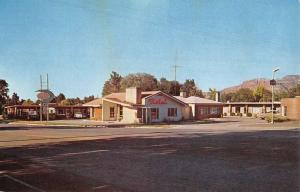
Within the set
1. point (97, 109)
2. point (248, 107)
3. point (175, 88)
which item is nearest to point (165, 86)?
point (175, 88)

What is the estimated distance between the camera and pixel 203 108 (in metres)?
66.9

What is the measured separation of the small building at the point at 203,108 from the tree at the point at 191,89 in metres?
44.8

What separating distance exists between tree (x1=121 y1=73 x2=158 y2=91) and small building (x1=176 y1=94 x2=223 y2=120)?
3607 centimetres

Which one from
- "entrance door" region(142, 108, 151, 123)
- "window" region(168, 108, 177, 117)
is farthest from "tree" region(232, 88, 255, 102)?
"entrance door" region(142, 108, 151, 123)

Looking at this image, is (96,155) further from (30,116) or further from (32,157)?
(30,116)

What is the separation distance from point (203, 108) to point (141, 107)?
1608cm

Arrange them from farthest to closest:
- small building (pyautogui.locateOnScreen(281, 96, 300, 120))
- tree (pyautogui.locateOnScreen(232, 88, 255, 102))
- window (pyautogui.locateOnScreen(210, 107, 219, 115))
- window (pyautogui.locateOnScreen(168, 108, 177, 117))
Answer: tree (pyautogui.locateOnScreen(232, 88, 255, 102)) < window (pyautogui.locateOnScreen(210, 107, 219, 115)) < small building (pyautogui.locateOnScreen(281, 96, 300, 120)) < window (pyautogui.locateOnScreen(168, 108, 177, 117))

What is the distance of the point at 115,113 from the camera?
59156 millimetres

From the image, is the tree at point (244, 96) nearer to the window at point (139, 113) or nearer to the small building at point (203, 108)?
the small building at point (203, 108)

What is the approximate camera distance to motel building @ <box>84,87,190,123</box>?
Result: 54375 mm

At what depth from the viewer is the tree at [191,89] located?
384 feet

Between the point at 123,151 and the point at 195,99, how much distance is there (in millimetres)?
49640

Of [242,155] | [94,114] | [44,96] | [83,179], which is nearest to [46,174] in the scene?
[83,179]

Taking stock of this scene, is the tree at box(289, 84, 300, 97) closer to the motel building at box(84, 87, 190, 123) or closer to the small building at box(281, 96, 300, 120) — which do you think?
the small building at box(281, 96, 300, 120)
